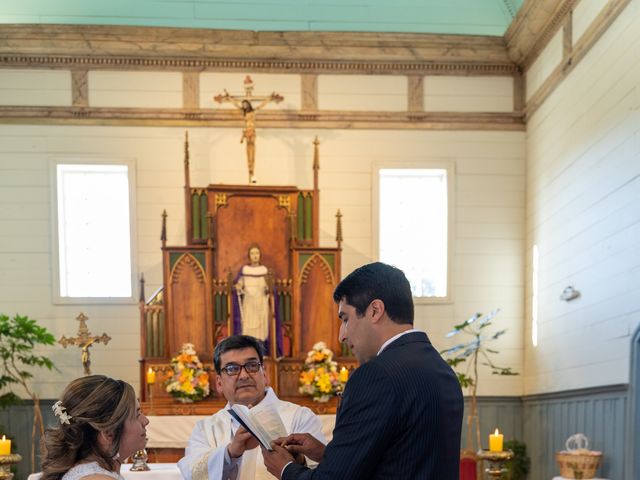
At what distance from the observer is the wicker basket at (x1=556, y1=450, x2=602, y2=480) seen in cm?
731

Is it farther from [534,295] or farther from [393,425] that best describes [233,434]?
[534,295]

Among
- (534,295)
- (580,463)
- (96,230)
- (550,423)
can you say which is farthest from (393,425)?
(96,230)

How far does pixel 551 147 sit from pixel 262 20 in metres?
4.10

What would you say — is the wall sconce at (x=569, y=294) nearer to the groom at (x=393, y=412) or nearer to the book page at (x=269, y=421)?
the book page at (x=269, y=421)

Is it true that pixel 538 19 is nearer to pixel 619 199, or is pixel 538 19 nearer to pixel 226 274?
pixel 619 199

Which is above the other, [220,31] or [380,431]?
[220,31]

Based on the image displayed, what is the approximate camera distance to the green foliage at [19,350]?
30.0 ft

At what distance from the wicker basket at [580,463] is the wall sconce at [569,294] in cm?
177

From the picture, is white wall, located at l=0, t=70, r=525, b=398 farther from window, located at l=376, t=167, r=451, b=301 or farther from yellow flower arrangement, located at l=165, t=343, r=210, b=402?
yellow flower arrangement, located at l=165, t=343, r=210, b=402

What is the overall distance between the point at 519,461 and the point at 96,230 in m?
6.13

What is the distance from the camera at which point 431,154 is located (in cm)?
1077

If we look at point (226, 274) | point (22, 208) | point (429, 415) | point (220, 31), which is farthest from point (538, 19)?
point (429, 415)

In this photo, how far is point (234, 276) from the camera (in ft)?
31.3

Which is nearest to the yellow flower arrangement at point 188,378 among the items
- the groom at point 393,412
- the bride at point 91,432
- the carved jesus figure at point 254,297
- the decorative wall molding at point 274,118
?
the carved jesus figure at point 254,297
